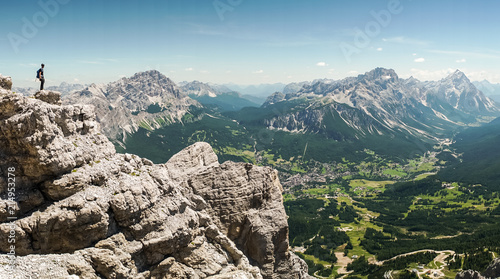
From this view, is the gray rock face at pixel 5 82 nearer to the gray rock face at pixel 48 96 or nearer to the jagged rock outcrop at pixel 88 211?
the gray rock face at pixel 48 96

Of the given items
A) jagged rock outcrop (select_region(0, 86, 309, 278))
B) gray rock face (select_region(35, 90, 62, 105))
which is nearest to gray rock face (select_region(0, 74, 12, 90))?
gray rock face (select_region(35, 90, 62, 105))

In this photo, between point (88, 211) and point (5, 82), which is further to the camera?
point (5, 82)

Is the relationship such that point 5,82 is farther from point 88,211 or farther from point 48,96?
point 88,211

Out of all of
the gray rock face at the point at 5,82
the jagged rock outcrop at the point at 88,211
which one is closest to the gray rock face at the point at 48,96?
the gray rock face at the point at 5,82

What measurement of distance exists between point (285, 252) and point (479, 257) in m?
112

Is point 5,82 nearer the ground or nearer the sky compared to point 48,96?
nearer the sky

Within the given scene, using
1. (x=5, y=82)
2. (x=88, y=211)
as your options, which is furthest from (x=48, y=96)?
(x=88, y=211)

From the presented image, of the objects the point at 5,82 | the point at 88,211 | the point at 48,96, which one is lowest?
the point at 88,211

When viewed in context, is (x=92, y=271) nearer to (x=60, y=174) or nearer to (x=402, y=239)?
(x=60, y=174)

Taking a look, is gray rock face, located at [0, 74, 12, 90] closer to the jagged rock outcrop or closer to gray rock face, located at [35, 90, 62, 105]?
gray rock face, located at [35, 90, 62, 105]

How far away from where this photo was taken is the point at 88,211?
24.1m

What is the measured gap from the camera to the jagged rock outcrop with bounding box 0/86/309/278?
22.6 metres

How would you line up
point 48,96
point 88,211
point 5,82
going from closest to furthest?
point 88,211, point 5,82, point 48,96

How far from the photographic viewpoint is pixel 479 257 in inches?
4473
